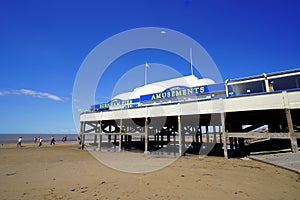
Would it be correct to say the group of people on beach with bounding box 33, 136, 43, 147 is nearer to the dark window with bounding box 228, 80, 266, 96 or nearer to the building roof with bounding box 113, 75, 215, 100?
the building roof with bounding box 113, 75, 215, 100

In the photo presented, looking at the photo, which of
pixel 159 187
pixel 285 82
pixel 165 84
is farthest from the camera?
pixel 165 84

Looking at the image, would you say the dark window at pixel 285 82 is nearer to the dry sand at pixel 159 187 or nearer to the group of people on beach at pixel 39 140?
the dry sand at pixel 159 187

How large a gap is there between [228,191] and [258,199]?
95 centimetres

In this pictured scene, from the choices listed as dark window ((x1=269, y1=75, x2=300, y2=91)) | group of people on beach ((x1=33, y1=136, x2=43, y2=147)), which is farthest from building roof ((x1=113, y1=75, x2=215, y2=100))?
group of people on beach ((x1=33, y1=136, x2=43, y2=147))

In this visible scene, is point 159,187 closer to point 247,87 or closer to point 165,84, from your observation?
point 247,87

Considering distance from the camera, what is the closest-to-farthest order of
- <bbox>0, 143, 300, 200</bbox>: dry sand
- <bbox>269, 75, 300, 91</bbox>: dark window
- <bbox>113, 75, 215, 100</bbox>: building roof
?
<bbox>0, 143, 300, 200</bbox>: dry sand < <bbox>269, 75, 300, 91</bbox>: dark window < <bbox>113, 75, 215, 100</bbox>: building roof

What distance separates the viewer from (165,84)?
29062mm

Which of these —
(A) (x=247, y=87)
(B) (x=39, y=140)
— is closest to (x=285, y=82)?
(A) (x=247, y=87)

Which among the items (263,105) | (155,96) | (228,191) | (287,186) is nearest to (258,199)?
(228,191)

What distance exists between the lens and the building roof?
24.3 meters

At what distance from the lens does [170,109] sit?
1588 cm

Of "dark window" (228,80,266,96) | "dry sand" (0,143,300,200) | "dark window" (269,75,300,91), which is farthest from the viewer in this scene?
"dark window" (228,80,266,96)

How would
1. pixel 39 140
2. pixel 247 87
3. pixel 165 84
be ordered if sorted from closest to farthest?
pixel 247 87, pixel 165 84, pixel 39 140

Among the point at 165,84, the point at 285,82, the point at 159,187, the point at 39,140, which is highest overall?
the point at 165,84
